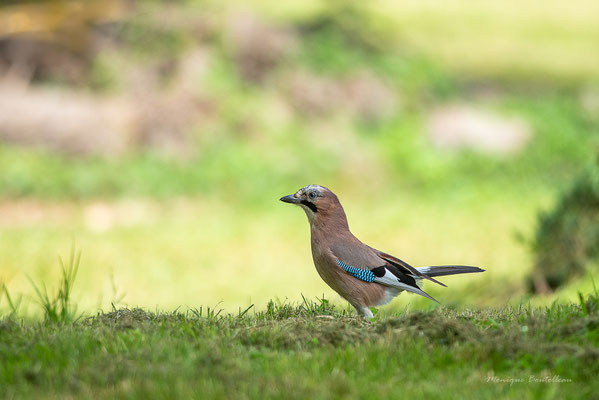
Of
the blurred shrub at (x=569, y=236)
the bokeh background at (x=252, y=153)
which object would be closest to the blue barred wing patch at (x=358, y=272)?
the bokeh background at (x=252, y=153)

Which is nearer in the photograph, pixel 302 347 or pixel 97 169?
pixel 302 347

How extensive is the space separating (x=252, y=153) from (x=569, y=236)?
7.45 meters

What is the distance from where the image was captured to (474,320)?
172 inches

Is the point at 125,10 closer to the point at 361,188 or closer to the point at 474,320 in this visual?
the point at 361,188

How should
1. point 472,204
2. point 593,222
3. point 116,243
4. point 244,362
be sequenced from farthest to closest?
point 472,204, point 116,243, point 593,222, point 244,362

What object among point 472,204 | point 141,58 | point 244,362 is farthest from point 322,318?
point 141,58

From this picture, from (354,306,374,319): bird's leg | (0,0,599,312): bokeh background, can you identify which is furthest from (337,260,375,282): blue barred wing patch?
(0,0,599,312): bokeh background

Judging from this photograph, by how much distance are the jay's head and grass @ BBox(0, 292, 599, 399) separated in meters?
0.75

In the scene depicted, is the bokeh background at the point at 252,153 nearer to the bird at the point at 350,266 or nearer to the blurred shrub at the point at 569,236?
the blurred shrub at the point at 569,236

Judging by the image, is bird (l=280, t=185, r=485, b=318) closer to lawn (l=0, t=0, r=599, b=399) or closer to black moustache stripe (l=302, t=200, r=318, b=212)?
black moustache stripe (l=302, t=200, r=318, b=212)

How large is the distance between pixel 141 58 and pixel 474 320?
13.2 meters

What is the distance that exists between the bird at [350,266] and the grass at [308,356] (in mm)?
318

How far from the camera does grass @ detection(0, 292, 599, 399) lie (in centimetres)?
326

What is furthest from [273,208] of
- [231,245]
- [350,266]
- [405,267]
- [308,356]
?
[308,356]
